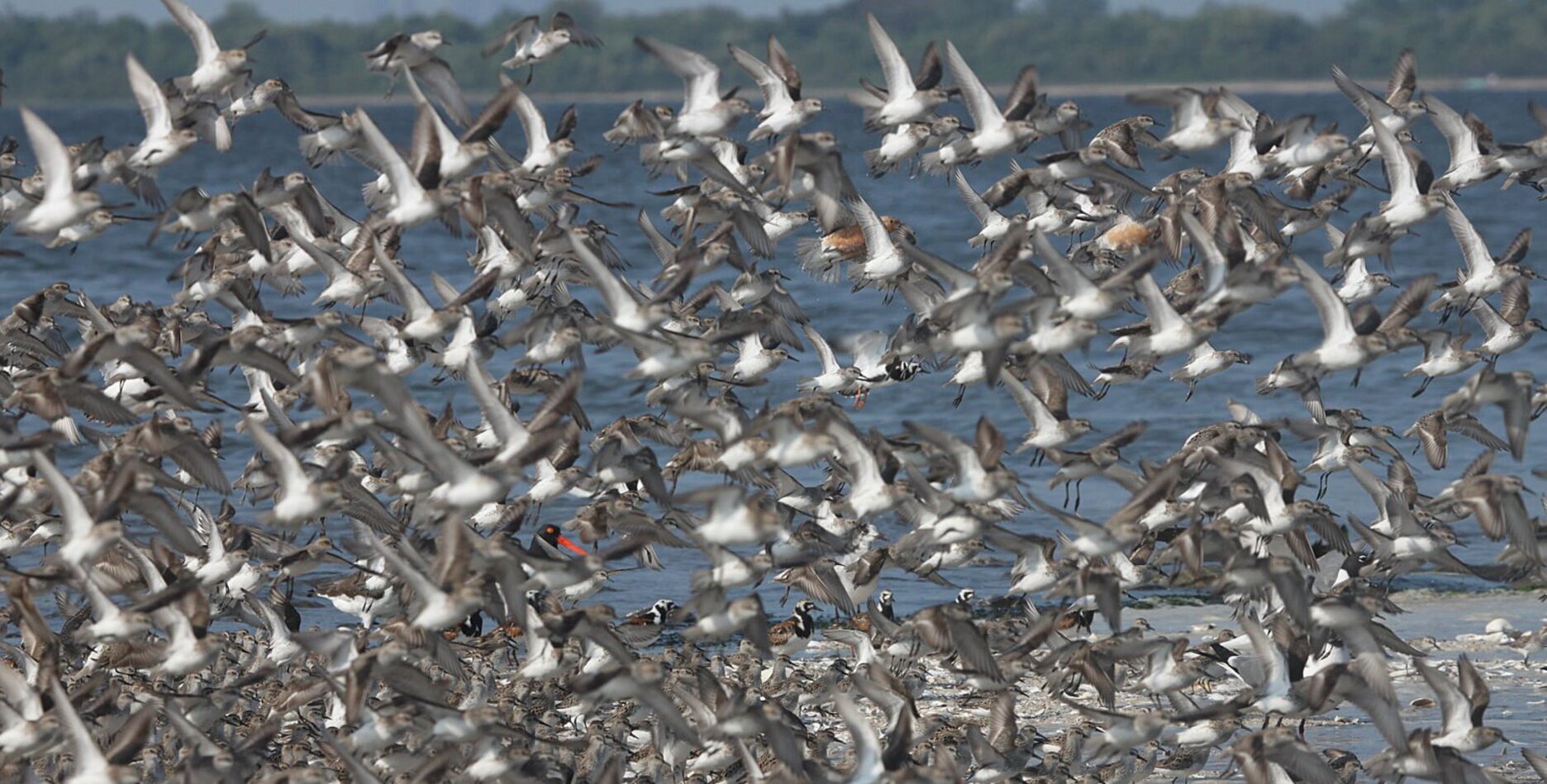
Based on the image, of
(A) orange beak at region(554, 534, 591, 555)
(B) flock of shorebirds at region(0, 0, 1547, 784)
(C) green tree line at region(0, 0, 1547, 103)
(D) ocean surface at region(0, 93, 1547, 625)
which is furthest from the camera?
(C) green tree line at region(0, 0, 1547, 103)

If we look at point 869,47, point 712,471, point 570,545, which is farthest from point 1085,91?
point 712,471

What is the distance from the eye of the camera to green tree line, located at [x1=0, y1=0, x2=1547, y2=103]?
14425 cm

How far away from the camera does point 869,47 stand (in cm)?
14612

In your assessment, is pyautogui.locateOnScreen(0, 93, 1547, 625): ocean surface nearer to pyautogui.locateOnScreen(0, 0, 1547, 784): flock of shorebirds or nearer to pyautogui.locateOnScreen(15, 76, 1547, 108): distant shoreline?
pyautogui.locateOnScreen(0, 0, 1547, 784): flock of shorebirds

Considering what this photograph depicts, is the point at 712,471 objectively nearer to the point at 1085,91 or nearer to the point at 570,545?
the point at 570,545

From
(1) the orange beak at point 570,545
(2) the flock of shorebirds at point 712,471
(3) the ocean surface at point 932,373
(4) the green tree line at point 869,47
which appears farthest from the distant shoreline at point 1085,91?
(2) the flock of shorebirds at point 712,471

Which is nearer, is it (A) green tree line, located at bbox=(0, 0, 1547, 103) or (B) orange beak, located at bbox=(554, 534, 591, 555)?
(B) orange beak, located at bbox=(554, 534, 591, 555)

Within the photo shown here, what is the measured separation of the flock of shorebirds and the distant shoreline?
12599 centimetres

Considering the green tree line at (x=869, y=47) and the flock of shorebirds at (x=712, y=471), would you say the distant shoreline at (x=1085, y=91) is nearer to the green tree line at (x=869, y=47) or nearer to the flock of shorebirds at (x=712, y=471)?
the green tree line at (x=869, y=47)

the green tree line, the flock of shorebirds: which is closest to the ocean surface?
the flock of shorebirds

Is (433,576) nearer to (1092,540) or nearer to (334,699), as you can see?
(334,699)

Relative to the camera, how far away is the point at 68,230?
15.0 m

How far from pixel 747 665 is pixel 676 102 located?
4923 inches

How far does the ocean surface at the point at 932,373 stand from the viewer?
71.8 ft
